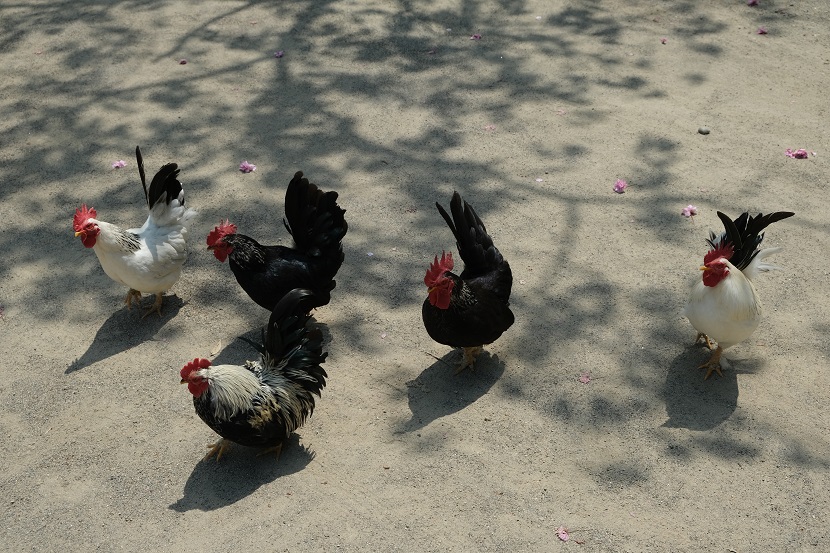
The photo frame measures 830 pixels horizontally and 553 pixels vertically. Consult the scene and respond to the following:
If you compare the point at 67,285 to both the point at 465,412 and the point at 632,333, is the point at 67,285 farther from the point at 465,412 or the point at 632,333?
the point at 632,333

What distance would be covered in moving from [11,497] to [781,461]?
4.51 m

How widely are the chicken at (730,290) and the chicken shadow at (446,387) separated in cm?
137

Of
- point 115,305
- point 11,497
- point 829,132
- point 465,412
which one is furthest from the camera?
point 829,132

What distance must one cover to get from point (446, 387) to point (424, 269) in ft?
4.09

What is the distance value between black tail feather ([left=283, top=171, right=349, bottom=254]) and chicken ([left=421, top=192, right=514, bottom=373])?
0.78m

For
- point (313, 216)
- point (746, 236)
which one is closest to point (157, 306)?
point (313, 216)

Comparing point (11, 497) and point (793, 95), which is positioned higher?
point (793, 95)

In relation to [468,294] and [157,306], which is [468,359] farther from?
[157,306]

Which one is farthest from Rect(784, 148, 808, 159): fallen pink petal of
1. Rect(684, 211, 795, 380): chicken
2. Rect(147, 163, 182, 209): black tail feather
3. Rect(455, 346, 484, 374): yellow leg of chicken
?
Rect(147, 163, 182, 209): black tail feather

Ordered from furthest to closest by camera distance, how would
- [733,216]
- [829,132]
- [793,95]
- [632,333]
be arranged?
[793,95], [829,132], [733,216], [632,333]

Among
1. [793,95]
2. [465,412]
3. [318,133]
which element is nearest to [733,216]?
[793,95]

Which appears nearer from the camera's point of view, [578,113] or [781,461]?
[781,461]

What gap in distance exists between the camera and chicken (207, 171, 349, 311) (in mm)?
5672

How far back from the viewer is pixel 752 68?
29.0 ft
